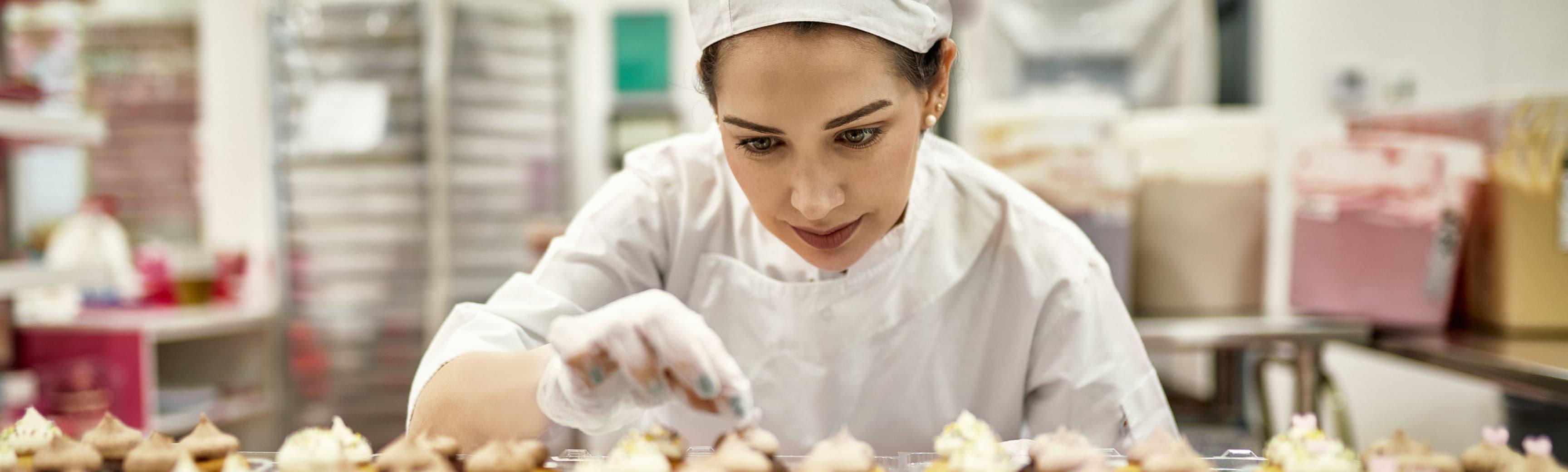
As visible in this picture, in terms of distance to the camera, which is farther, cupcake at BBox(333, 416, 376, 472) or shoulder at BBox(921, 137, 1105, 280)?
shoulder at BBox(921, 137, 1105, 280)

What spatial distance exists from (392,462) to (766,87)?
1.90 feet

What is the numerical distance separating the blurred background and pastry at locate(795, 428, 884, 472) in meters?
1.41

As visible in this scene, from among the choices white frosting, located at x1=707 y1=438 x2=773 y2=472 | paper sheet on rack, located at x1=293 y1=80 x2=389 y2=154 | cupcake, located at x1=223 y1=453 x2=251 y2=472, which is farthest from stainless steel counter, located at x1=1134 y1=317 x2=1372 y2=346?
paper sheet on rack, located at x1=293 y1=80 x2=389 y2=154

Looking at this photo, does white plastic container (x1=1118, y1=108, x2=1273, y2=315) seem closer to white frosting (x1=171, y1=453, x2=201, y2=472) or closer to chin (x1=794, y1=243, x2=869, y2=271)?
chin (x1=794, y1=243, x2=869, y2=271)

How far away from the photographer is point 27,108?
2.17m

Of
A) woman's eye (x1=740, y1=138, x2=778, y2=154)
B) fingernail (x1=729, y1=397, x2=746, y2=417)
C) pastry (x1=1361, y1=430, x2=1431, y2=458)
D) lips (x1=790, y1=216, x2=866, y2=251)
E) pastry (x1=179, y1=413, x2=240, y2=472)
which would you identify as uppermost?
woman's eye (x1=740, y1=138, x2=778, y2=154)

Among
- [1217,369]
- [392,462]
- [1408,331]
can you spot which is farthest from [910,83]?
[1217,369]

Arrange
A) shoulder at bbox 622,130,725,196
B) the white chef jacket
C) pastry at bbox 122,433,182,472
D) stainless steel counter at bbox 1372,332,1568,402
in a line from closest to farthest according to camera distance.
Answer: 1. pastry at bbox 122,433,182,472
2. the white chef jacket
3. shoulder at bbox 622,130,725,196
4. stainless steel counter at bbox 1372,332,1568,402

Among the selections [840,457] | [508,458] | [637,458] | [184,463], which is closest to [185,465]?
[184,463]

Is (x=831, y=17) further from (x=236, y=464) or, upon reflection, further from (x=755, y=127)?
(x=236, y=464)

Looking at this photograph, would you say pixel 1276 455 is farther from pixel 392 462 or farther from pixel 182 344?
pixel 182 344

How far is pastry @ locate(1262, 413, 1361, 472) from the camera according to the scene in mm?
982

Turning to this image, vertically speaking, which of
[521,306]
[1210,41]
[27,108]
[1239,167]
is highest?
[1210,41]

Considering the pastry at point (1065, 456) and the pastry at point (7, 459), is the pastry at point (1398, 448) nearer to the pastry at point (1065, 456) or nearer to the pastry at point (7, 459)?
the pastry at point (1065, 456)
